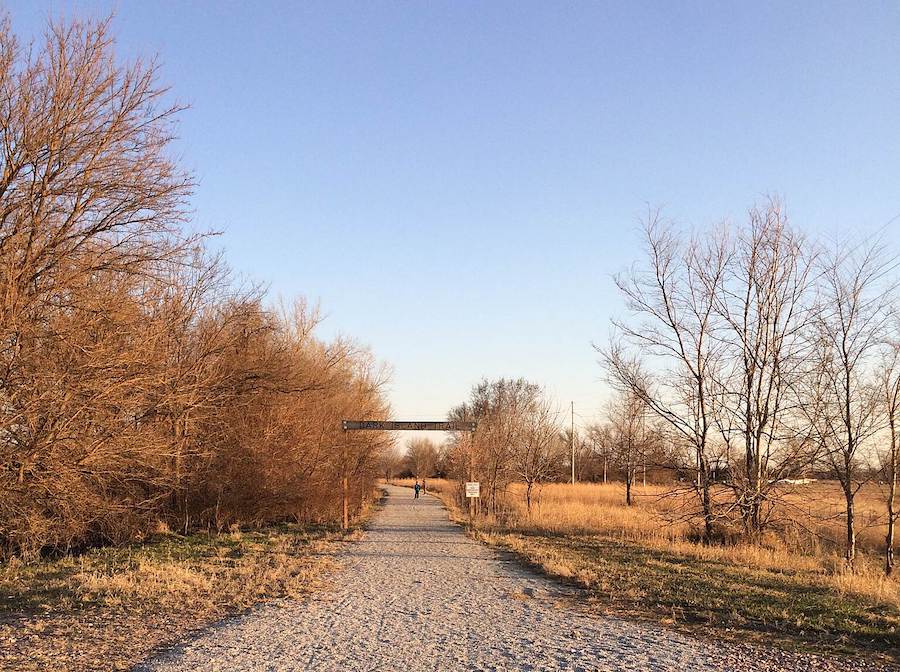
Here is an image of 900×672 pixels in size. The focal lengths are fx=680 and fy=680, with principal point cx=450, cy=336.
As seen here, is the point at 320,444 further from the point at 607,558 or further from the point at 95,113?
the point at 95,113

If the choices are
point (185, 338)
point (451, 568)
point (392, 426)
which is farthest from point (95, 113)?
point (392, 426)

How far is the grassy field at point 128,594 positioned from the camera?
7238 millimetres

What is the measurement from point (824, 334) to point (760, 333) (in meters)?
1.97

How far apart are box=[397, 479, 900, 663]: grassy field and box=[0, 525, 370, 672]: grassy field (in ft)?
17.8

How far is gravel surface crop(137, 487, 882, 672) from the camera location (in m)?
6.94

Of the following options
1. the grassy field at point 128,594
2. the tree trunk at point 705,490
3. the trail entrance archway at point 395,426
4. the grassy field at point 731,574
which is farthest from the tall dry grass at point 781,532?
the grassy field at point 128,594

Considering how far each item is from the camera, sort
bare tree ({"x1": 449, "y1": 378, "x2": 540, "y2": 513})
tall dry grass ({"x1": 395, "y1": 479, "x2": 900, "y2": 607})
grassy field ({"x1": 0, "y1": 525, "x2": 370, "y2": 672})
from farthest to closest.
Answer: bare tree ({"x1": 449, "y1": 378, "x2": 540, "y2": 513}) < tall dry grass ({"x1": 395, "y1": 479, "x2": 900, "y2": 607}) < grassy field ({"x1": 0, "y1": 525, "x2": 370, "y2": 672})

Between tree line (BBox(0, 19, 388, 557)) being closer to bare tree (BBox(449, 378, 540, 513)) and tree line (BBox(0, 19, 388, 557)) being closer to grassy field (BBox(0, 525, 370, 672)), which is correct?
grassy field (BBox(0, 525, 370, 672))

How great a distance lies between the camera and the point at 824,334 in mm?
16641

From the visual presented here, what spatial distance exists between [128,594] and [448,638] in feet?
17.1

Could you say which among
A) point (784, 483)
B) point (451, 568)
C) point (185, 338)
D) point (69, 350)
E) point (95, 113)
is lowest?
point (451, 568)

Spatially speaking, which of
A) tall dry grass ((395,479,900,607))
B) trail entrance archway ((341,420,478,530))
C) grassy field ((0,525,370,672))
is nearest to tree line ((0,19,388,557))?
grassy field ((0,525,370,672))

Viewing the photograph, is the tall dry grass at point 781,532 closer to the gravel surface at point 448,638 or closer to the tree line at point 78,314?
the gravel surface at point 448,638

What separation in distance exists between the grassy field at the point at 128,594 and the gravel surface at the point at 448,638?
628 mm
